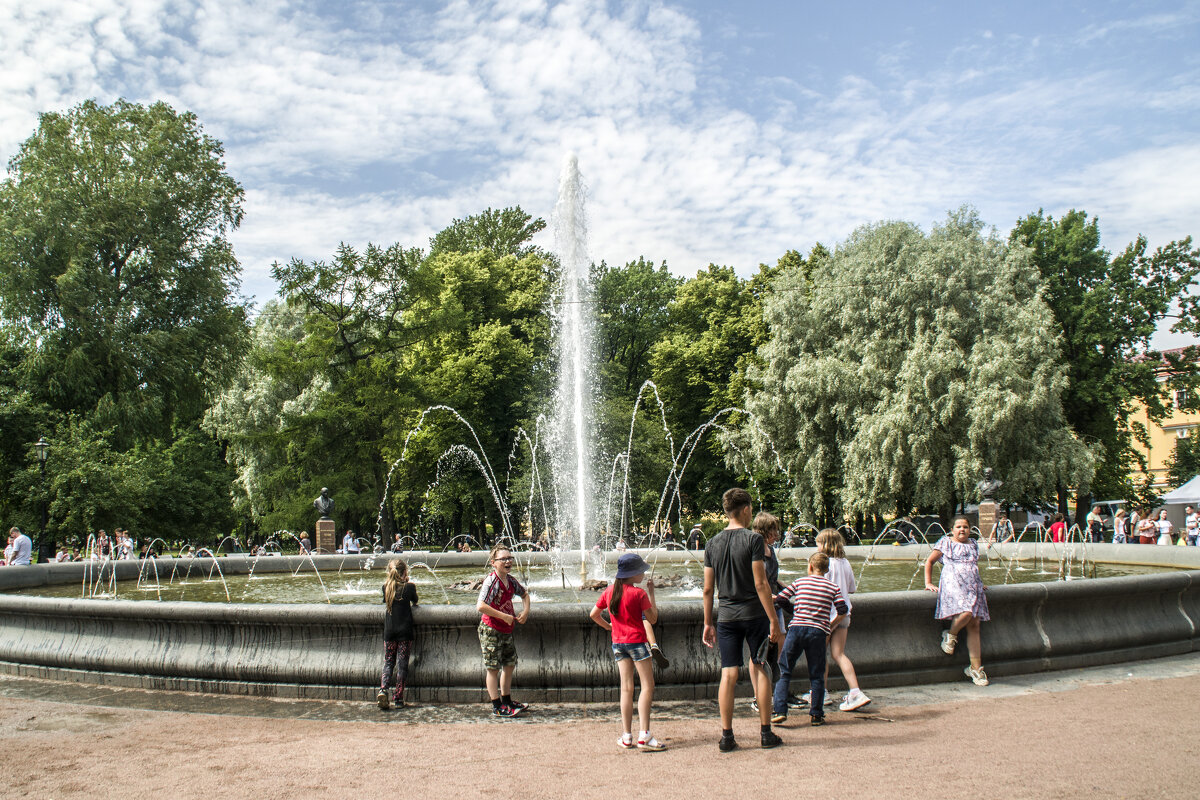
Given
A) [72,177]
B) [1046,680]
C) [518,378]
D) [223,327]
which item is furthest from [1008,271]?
[72,177]

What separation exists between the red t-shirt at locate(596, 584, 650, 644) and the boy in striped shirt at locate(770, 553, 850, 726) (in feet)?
4.56

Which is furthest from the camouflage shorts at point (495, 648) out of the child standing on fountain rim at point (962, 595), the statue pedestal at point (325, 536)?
the statue pedestal at point (325, 536)

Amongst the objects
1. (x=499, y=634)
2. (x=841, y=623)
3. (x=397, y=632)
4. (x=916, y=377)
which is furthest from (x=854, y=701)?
(x=916, y=377)

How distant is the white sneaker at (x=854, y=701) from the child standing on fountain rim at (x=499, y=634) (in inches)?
105

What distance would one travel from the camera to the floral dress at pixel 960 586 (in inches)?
314

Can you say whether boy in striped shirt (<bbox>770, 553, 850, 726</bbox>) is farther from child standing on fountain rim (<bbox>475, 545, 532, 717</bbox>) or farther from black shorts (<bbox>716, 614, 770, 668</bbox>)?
child standing on fountain rim (<bbox>475, 545, 532, 717</bbox>)

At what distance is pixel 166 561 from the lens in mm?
17953

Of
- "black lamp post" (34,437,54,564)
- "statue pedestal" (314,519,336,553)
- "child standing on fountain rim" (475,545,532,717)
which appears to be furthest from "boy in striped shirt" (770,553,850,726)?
"black lamp post" (34,437,54,564)

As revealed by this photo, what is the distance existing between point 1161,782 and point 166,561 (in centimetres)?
1754

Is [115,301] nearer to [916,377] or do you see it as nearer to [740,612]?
[916,377]

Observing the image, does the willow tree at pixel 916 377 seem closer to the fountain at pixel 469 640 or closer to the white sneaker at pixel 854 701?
the fountain at pixel 469 640

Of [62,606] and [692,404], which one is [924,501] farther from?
[62,606]

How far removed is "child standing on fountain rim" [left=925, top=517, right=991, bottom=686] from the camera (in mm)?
Answer: 7977

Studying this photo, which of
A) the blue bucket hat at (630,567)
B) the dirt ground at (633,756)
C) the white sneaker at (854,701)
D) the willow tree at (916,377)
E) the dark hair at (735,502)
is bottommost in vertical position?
the dirt ground at (633,756)
